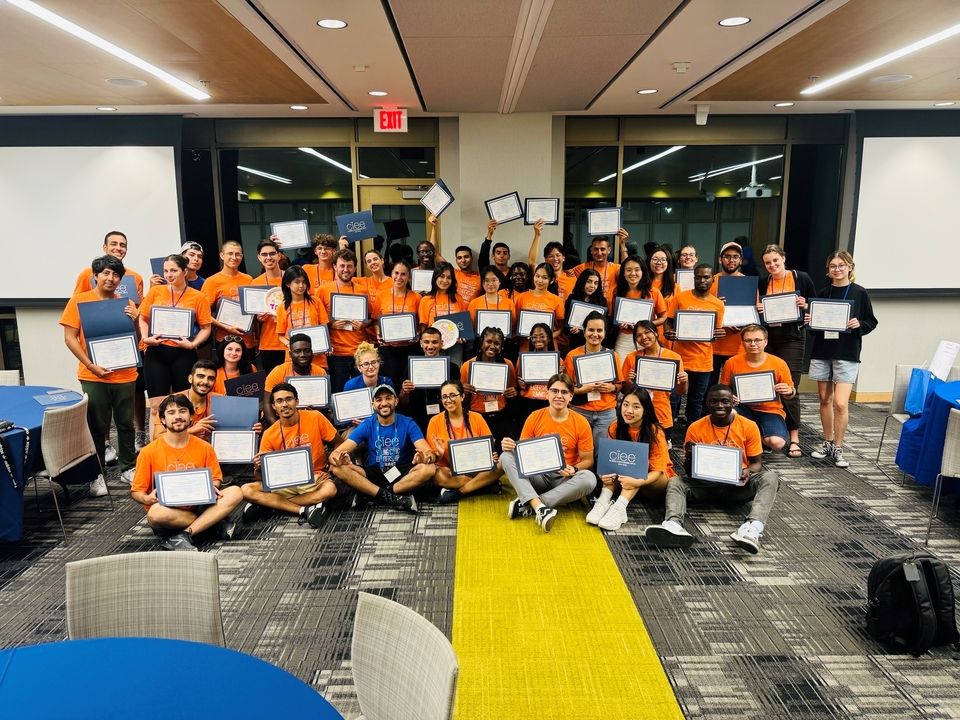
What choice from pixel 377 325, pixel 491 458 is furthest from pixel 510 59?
pixel 491 458

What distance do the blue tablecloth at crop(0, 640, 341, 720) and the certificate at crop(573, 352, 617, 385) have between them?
351 cm

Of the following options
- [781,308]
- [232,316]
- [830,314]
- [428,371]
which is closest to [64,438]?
[232,316]

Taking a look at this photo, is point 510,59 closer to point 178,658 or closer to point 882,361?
point 178,658

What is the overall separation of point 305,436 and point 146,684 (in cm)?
292

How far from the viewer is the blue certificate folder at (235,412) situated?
176 inches

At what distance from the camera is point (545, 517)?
413cm

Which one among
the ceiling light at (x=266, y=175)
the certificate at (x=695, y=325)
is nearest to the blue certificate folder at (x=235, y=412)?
the certificate at (x=695, y=325)

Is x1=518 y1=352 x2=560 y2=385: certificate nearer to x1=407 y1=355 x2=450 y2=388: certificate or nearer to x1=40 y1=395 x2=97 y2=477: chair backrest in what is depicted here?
x1=407 y1=355 x2=450 y2=388: certificate

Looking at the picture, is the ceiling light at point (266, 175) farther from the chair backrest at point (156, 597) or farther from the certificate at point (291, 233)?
the chair backrest at point (156, 597)

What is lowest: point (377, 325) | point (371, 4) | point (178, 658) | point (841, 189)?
point (178, 658)

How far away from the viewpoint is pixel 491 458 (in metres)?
4.52

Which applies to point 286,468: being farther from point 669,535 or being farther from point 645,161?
point 645,161

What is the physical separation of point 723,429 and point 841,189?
15.8 ft

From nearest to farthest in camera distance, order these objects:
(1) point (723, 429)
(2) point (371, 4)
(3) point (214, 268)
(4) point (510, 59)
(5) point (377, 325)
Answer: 1. (2) point (371, 4)
2. (1) point (723, 429)
3. (4) point (510, 59)
4. (5) point (377, 325)
5. (3) point (214, 268)
